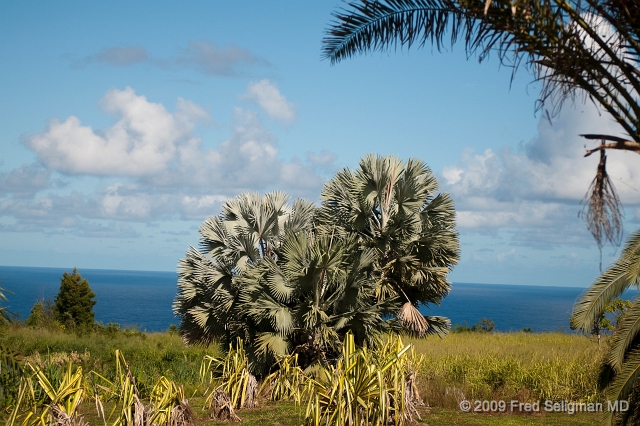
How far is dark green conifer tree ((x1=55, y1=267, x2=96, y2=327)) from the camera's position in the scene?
26.3 metres

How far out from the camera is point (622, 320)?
9578mm

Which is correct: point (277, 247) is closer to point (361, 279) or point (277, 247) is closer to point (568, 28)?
point (361, 279)

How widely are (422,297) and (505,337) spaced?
11737 mm

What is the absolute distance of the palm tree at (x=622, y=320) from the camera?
8648 millimetres

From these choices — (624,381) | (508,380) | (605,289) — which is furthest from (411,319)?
(624,381)

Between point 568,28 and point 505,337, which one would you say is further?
point 505,337

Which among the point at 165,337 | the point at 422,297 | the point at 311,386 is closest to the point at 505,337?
the point at 422,297

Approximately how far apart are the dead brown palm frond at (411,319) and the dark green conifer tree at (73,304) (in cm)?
1736

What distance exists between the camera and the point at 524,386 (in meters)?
12.5

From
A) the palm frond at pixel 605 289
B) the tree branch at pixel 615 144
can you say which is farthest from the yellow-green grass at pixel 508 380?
the tree branch at pixel 615 144

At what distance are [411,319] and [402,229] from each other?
1978 mm

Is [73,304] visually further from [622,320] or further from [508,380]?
[622,320]

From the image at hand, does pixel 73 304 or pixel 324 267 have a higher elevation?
pixel 324 267

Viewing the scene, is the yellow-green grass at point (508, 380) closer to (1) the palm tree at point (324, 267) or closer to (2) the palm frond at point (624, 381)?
(1) the palm tree at point (324, 267)
